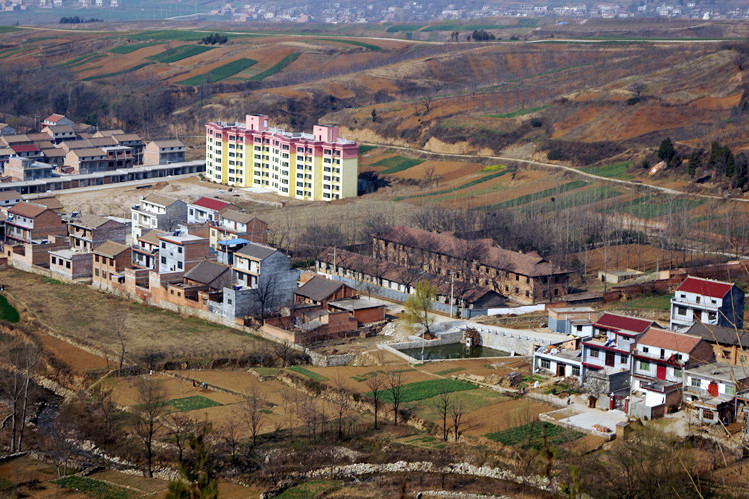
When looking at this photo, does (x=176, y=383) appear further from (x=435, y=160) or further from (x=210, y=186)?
(x=435, y=160)

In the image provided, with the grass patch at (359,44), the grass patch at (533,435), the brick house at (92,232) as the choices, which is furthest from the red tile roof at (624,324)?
the grass patch at (359,44)

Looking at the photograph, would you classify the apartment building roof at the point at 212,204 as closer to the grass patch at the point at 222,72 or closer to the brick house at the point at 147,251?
the brick house at the point at 147,251

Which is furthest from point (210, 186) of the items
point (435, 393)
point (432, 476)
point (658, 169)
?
point (432, 476)

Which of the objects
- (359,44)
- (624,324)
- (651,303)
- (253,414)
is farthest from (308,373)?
(359,44)

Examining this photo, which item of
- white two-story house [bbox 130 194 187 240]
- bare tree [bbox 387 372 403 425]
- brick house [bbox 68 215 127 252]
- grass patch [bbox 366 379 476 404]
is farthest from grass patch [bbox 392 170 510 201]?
grass patch [bbox 366 379 476 404]

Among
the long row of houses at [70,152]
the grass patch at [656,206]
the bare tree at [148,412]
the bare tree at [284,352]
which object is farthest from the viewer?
the long row of houses at [70,152]
